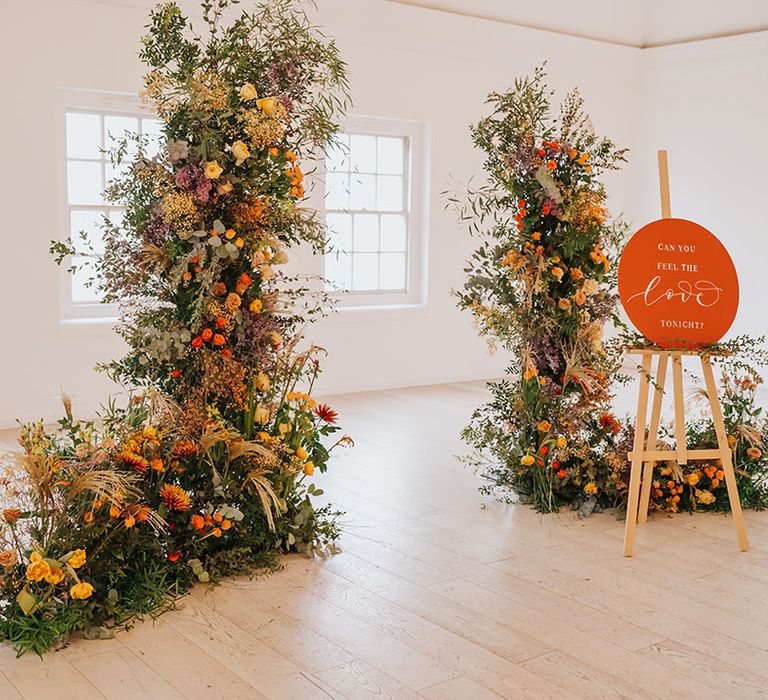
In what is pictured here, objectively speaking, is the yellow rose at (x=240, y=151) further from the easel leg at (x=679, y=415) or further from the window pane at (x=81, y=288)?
the window pane at (x=81, y=288)

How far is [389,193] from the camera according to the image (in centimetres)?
853

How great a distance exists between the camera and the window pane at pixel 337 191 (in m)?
8.12

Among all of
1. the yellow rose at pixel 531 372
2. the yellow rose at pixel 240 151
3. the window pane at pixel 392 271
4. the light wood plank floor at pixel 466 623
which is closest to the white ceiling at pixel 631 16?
the window pane at pixel 392 271

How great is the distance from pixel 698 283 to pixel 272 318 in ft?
5.75

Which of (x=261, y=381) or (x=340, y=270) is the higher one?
(x=340, y=270)

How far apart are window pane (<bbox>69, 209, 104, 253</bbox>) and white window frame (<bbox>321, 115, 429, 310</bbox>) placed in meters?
2.06

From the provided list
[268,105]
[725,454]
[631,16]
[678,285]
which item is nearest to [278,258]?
[268,105]

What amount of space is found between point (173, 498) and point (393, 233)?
531 centimetres

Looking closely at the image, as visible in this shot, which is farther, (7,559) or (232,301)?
(232,301)

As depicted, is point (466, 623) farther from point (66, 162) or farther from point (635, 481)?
point (66, 162)

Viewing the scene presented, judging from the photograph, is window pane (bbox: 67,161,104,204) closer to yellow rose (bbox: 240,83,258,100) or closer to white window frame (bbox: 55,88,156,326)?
white window frame (bbox: 55,88,156,326)

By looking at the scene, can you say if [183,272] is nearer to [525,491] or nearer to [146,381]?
[146,381]

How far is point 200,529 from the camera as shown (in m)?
3.66

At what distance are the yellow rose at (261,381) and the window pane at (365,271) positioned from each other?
4.46 metres
